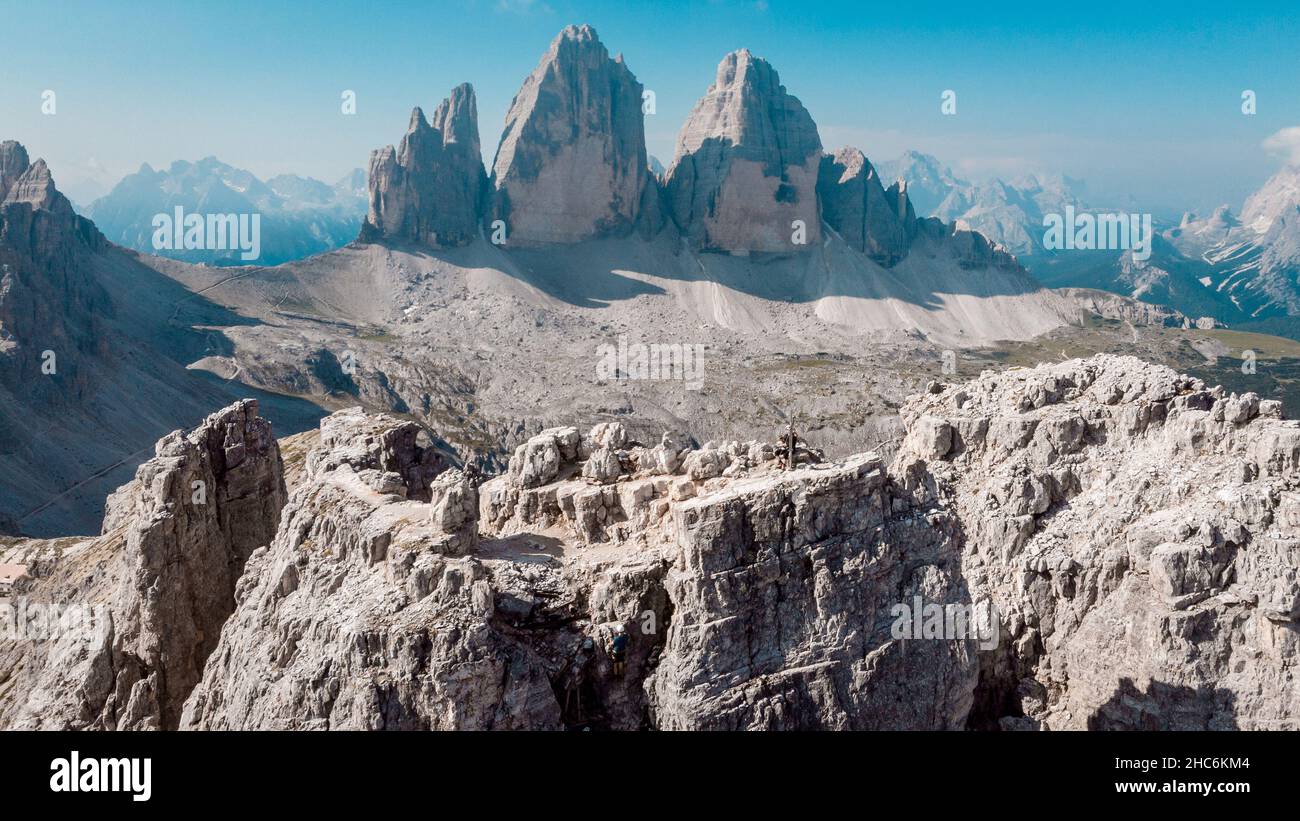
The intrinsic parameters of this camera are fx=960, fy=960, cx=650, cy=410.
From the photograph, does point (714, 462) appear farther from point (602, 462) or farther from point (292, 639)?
point (292, 639)

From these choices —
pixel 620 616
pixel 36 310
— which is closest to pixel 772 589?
pixel 620 616

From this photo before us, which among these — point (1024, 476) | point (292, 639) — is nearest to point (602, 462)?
point (292, 639)

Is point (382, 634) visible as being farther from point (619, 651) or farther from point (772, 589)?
point (772, 589)

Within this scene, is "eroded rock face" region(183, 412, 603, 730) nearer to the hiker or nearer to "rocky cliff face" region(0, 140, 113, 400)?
the hiker

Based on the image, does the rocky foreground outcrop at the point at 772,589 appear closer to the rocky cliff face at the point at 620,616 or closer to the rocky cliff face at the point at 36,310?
the rocky cliff face at the point at 620,616

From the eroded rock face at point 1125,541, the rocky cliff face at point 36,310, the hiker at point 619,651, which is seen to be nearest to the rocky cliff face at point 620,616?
the hiker at point 619,651
